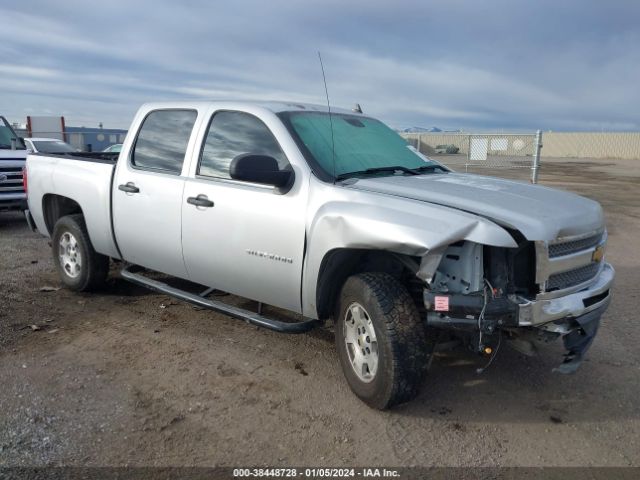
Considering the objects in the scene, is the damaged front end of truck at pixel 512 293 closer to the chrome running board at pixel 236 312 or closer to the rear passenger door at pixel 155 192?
the chrome running board at pixel 236 312

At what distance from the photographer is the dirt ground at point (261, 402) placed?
3.26 metres

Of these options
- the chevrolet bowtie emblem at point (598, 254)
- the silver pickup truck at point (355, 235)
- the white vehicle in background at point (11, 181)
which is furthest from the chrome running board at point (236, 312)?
the white vehicle in background at point (11, 181)

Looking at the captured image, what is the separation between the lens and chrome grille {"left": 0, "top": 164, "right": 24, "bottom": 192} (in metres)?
10.5

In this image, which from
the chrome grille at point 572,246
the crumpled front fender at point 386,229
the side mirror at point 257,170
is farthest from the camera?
the side mirror at point 257,170

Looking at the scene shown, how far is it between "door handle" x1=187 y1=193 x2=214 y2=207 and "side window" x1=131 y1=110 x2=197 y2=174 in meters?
0.40

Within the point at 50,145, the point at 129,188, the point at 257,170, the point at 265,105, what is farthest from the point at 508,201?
the point at 50,145

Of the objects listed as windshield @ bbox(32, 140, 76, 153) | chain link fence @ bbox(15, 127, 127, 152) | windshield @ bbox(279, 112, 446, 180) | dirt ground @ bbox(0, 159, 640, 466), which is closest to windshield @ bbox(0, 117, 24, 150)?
windshield @ bbox(32, 140, 76, 153)

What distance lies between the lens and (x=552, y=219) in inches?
133

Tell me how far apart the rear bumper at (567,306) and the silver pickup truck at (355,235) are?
0.01 metres

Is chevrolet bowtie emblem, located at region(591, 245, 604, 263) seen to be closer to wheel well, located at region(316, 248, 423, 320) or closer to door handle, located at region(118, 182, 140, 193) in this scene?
wheel well, located at region(316, 248, 423, 320)

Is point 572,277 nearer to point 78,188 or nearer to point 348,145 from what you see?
point 348,145

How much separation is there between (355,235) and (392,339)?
657 mm

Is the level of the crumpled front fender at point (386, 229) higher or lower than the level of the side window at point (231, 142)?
lower

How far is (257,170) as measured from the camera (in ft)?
12.5
